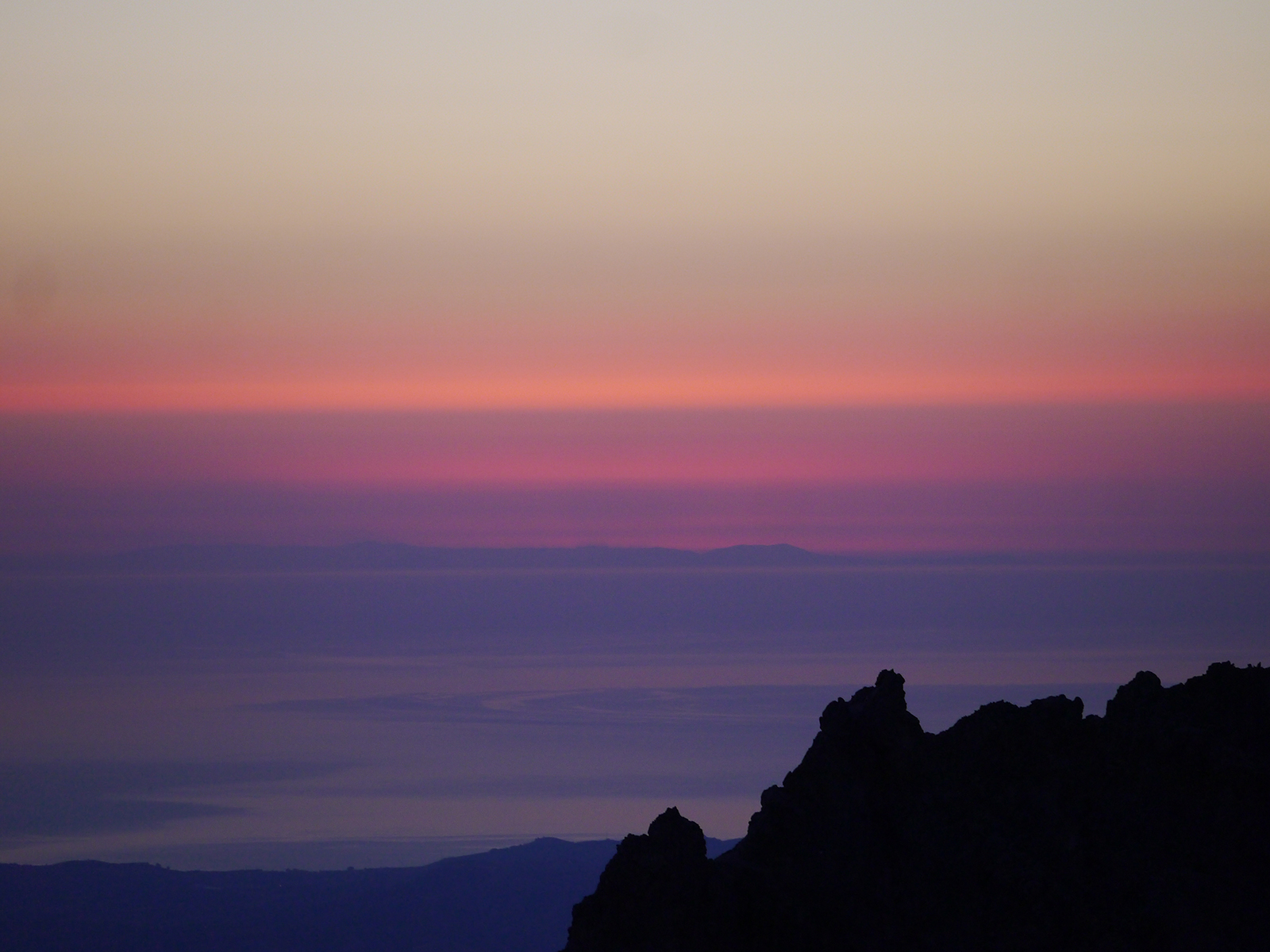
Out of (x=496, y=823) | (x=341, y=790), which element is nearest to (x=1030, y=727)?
(x=496, y=823)

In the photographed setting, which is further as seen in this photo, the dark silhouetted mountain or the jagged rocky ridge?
the dark silhouetted mountain

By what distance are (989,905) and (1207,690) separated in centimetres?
341

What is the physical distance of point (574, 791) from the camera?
17000cm

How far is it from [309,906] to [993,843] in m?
113

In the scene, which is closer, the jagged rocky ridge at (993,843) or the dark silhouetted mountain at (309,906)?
the jagged rocky ridge at (993,843)

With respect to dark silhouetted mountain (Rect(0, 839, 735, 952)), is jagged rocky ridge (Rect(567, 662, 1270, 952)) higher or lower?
higher

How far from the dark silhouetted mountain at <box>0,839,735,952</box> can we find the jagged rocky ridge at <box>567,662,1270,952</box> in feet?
310

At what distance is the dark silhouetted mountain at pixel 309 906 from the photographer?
360 feet

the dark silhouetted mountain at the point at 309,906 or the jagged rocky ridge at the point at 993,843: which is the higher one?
the jagged rocky ridge at the point at 993,843

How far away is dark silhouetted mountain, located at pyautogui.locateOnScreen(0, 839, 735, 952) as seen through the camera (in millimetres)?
109625

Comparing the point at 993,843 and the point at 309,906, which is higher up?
the point at 993,843

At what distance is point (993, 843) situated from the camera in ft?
51.2

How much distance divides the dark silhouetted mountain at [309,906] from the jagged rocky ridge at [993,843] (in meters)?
94.5

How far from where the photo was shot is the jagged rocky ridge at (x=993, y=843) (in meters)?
15.0
